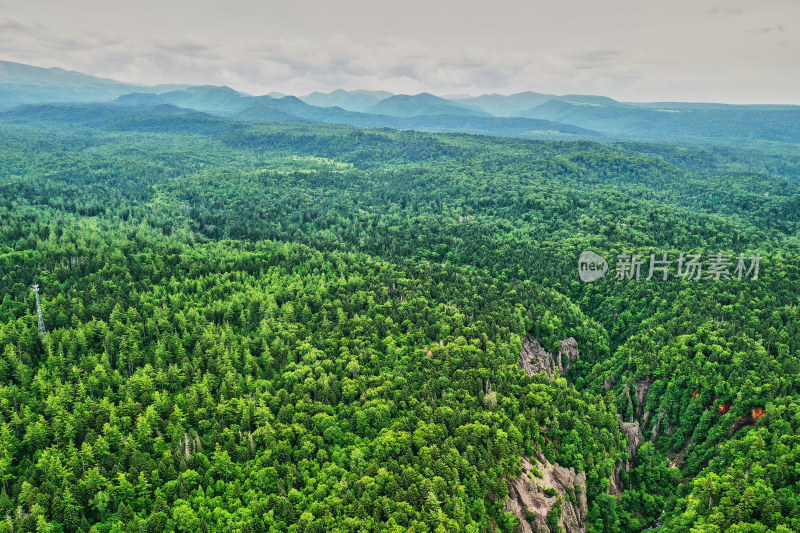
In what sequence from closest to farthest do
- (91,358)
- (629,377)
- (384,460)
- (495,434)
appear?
(384,460) → (495,434) → (91,358) → (629,377)

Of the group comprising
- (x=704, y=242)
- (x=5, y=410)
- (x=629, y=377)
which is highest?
(x=704, y=242)

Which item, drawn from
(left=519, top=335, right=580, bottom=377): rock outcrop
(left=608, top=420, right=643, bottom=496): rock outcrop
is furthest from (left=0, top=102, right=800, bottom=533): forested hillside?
(left=519, top=335, right=580, bottom=377): rock outcrop

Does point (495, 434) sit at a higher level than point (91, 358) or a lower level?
lower

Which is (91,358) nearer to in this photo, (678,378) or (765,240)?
(678,378)

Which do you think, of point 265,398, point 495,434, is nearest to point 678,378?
point 495,434

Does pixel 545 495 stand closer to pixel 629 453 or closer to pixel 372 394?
pixel 629 453

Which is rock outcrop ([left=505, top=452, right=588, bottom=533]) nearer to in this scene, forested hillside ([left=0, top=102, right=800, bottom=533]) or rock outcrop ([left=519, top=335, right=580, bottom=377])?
forested hillside ([left=0, top=102, right=800, bottom=533])

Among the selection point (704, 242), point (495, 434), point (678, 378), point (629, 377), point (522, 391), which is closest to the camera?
point (495, 434)
